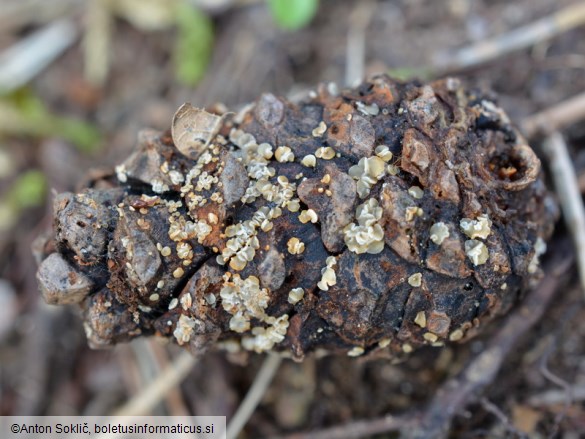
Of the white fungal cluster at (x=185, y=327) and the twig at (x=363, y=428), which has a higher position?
the white fungal cluster at (x=185, y=327)

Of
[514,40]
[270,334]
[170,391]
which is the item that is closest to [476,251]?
[270,334]

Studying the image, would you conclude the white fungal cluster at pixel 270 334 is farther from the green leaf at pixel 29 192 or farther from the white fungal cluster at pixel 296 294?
the green leaf at pixel 29 192

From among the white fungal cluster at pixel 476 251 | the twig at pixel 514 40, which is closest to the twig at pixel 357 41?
the twig at pixel 514 40

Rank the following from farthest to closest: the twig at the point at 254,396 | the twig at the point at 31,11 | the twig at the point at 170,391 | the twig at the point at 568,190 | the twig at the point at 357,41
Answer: the twig at the point at 31,11
the twig at the point at 357,41
the twig at the point at 170,391
the twig at the point at 254,396
the twig at the point at 568,190

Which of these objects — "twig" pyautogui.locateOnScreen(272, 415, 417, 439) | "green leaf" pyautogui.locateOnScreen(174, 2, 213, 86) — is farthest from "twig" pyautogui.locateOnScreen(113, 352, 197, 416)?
"green leaf" pyautogui.locateOnScreen(174, 2, 213, 86)

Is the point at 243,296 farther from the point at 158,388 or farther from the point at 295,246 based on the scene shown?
the point at 158,388

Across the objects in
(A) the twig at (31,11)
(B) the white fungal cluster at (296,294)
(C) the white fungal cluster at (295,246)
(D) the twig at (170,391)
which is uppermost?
(A) the twig at (31,11)
